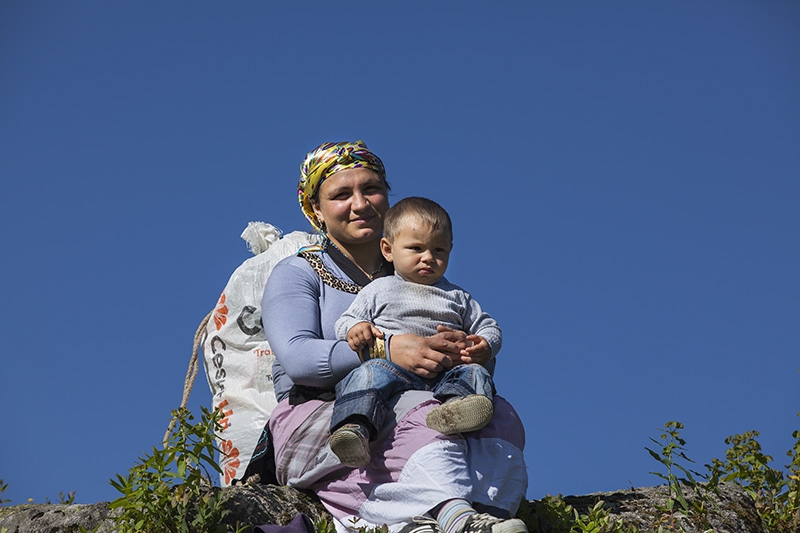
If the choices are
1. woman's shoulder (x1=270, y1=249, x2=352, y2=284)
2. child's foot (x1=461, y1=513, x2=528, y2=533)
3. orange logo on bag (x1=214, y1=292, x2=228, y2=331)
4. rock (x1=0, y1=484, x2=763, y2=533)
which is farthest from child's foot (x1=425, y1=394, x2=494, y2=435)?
orange logo on bag (x1=214, y1=292, x2=228, y2=331)

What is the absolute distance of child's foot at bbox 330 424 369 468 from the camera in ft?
10.7

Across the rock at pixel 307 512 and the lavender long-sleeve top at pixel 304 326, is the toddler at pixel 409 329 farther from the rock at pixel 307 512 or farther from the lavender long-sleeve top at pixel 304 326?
the rock at pixel 307 512

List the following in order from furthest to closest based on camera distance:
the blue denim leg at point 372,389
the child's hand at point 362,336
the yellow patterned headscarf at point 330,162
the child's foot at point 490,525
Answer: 1. the yellow patterned headscarf at point 330,162
2. the child's hand at point 362,336
3. the blue denim leg at point 372,389
4. the child's foot at point 490,525

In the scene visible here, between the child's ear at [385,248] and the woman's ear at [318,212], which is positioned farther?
the woman's ear at [318,212]

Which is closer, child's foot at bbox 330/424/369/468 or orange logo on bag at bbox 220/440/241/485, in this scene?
child's foot at bbox 330/424/369/468

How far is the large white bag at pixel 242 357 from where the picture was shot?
5879mm

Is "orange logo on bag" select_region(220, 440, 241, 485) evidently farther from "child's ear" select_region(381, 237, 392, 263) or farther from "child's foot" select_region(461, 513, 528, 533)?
"child's foot" select_region(461, 513, 528, 533)

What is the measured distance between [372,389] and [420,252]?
64 cm

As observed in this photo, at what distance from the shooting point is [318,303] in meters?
4.13

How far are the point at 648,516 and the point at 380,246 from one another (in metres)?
1.49

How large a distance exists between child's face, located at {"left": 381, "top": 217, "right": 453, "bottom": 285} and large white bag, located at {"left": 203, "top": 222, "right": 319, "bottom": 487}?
2306 millimetres

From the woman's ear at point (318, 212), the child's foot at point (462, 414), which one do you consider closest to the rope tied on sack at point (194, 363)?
the woman's ear at point (318, 212)

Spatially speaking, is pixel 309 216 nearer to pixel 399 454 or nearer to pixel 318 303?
pixel 318 303

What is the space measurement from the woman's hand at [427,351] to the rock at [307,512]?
2.01ft
